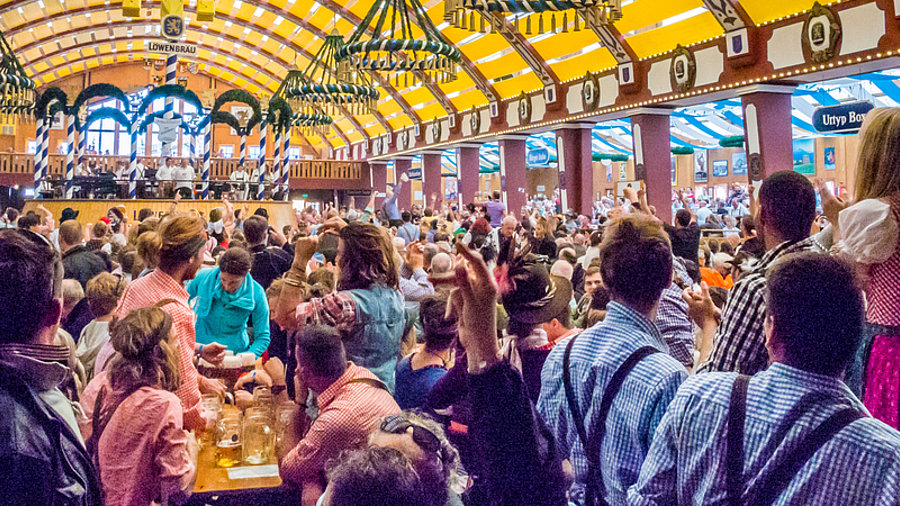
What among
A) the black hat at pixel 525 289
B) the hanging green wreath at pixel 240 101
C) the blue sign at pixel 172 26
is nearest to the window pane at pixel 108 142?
the hanging green wreath at pixel 240 101

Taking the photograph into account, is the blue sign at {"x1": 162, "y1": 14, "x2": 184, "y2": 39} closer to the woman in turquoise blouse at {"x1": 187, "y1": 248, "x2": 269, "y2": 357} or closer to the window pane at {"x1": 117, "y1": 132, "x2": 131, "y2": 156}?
the woman in turquoise blouse at {"x1": 187, "y1": 248, "x2": 269, "y2": 357}

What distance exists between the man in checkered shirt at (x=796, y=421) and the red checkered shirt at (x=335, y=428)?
34.6 inches

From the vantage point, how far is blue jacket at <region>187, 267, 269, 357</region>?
3.72 metres

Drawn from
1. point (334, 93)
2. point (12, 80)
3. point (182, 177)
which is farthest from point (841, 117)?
point (182, 177)

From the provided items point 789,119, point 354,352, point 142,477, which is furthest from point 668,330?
point 789,119

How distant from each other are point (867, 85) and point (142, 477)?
43.5ft

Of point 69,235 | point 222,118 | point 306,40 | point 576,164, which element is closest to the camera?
point 69,235

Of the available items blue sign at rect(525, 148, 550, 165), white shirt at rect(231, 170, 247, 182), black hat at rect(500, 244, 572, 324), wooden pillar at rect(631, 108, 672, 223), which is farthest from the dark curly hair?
blue sign at rect(525, 148, 550, 165)

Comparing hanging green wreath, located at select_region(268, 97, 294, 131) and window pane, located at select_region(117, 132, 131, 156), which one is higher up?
window pane, located at select_region(117, 132, 131, 156)

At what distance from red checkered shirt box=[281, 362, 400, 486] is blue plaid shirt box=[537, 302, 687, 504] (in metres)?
0.49

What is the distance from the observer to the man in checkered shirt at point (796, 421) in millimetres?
1278

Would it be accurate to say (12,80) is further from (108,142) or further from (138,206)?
(108,142)

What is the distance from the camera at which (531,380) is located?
2.23 m

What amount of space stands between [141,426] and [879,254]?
210cm
